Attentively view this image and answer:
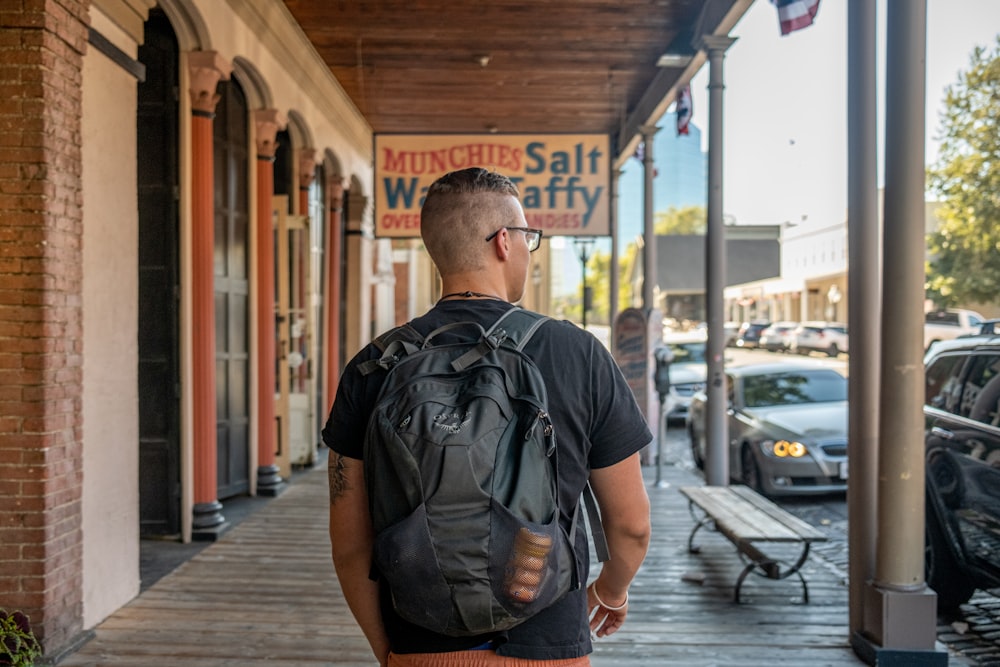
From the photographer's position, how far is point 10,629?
3.09 metres

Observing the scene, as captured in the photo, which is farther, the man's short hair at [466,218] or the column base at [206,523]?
the column base at [206,523]

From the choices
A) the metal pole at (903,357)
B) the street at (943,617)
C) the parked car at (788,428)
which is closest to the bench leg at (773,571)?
the street at (943,617)

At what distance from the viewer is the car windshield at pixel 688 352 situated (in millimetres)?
15766

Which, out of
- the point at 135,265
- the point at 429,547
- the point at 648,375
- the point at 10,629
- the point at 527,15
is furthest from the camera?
the point at 648,375

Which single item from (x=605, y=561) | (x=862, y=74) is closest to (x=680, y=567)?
(x=862, y=74)

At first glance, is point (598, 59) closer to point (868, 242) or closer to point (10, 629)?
point (868, 242)

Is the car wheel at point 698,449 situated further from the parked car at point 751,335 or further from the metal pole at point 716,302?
the parked car at point 751,335

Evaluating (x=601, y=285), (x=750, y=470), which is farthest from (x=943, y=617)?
(x=601, y=285)

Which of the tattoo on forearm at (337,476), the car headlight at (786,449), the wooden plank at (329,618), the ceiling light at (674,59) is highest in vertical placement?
the ceiling light at (674,59)

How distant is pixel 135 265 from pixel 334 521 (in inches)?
151

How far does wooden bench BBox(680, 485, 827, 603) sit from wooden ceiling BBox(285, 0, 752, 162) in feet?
12.5

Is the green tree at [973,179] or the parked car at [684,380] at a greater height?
the green tree at [973,179]

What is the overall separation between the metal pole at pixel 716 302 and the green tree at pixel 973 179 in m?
17.9

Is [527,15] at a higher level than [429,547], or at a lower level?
higher
